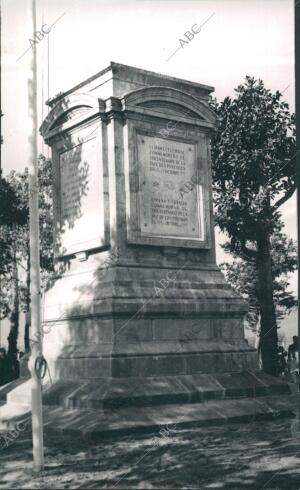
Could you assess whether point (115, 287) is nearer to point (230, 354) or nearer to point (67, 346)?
point (67, 346)

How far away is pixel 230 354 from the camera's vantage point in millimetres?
12516

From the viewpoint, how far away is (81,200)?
42.8ft

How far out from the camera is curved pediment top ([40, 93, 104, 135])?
12663 mm

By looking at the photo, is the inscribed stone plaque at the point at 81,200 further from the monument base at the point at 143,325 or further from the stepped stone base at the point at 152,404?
the stepped stone base at the point at 152,404

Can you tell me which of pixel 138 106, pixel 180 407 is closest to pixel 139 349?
pixel 180 407

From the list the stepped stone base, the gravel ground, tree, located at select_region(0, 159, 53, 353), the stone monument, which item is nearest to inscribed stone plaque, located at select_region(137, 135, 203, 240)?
the stone monument

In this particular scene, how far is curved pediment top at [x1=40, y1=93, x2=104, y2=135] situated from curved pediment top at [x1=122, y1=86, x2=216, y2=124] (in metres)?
0.67

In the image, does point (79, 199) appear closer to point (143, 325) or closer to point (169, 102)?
point (169, 102)

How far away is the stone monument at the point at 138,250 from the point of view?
11.5 metres

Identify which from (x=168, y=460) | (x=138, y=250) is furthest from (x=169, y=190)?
(x=168, y=460)

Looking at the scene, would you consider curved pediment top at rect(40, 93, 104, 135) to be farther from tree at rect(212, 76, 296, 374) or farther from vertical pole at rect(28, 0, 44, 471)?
tree at rect(212, 76, 296, 374)

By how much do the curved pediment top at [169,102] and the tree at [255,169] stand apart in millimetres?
8854

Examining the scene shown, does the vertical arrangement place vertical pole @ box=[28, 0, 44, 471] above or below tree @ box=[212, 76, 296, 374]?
below

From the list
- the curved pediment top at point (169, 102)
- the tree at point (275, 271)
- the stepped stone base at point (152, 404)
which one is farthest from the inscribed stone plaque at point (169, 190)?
the tree at point (275, 271)
